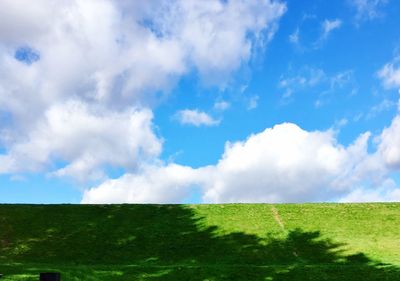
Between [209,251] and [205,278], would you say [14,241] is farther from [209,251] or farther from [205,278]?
[205,278]

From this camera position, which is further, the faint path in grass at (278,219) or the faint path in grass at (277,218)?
the faint path in grass at (277,218)

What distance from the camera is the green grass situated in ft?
95.0

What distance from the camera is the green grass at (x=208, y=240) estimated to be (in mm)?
28953

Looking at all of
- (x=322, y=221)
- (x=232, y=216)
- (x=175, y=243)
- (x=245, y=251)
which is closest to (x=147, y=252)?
(x=175, y=243)

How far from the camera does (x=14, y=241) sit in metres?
38.1

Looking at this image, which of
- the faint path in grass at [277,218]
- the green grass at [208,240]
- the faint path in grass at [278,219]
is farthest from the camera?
the faint path in grass at [277,218]

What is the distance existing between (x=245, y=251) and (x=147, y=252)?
21.4 ft

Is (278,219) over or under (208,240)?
over

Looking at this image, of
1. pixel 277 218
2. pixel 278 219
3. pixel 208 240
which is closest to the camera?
pixel 208 240

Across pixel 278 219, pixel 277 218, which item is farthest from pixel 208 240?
pixel 277 218

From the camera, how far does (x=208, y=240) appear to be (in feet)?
124

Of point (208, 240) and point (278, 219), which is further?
point (278, 219)

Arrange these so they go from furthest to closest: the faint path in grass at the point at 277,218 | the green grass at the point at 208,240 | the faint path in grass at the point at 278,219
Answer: the faint path in grass at the point at 277,218 → the faint path in grass at the point at 278,219 → the green grass at the point at 208,240

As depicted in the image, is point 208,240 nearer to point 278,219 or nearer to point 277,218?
point 278,219
